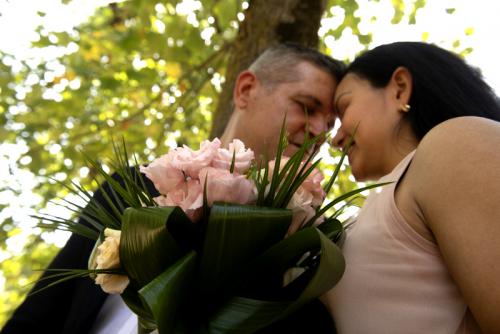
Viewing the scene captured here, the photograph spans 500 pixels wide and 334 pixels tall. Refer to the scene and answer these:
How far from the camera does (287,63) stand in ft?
9.44

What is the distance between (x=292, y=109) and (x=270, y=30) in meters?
0.75

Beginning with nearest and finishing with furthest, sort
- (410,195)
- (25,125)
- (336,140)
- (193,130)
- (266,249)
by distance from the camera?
(266,249) → (410,195) → (336,140) → (25,125) → (193,130)

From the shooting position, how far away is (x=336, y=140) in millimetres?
2311

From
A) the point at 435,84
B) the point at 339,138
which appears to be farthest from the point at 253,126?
the point at 435,84

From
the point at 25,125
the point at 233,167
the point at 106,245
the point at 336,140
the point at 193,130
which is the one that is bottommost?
the point at 193,130

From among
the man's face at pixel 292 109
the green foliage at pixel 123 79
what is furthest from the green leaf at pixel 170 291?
the green foliage at pixel 123 79

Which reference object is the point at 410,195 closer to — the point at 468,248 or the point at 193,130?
the point at 468,248

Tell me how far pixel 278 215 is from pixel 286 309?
209 millimetres

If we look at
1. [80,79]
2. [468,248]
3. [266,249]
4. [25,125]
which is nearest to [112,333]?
[266,249]

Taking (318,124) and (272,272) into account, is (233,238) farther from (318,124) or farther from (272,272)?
(318,124)

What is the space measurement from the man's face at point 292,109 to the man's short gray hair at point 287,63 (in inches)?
1.1

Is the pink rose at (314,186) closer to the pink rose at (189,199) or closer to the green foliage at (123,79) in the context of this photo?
the pink rose at (189,199)

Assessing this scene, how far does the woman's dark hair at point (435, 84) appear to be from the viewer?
1933mm

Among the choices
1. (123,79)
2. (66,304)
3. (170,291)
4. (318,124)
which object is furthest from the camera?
(123,79)
